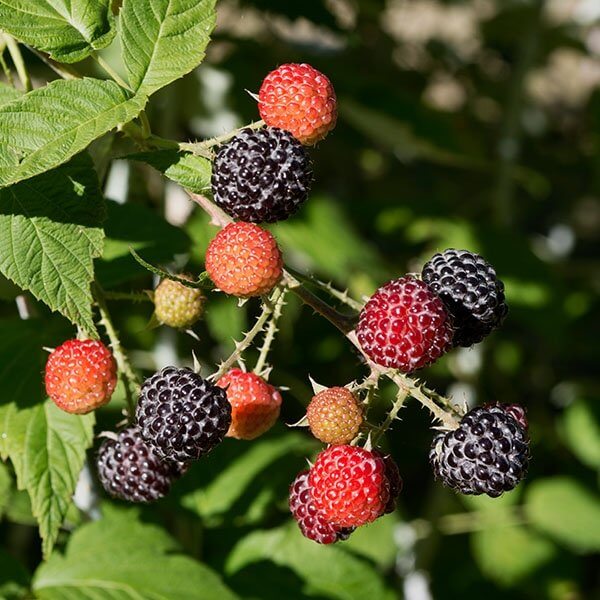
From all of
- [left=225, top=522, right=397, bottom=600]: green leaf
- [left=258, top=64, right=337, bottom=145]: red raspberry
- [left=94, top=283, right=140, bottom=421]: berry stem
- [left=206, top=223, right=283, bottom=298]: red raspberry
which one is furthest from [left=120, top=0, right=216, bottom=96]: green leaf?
[left=225, top=522, right=397, bottom=600]: green leaf

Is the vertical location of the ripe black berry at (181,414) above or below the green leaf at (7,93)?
below

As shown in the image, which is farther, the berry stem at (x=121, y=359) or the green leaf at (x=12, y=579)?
the green leaf at (x=12, y=579)

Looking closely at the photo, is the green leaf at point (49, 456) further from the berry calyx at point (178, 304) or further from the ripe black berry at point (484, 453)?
the ripe black berry at point (484, 453)

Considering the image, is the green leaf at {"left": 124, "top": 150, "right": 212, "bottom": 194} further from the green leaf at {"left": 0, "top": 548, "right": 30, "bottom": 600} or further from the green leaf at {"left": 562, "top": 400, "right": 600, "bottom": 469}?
the green leaf at {"left": 562, "top": 400, "right": 600, "bottom": 469}

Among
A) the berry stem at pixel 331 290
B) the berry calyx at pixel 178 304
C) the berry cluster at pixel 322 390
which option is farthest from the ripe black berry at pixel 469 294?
the berry calyx at pixel 178 304

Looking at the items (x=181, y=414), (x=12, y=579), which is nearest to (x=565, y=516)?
(x=12, y=579)

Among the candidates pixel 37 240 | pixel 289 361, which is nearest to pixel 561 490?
pixel 289 361

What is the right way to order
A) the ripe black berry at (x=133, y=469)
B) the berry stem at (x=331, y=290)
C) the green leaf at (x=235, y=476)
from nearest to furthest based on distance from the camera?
1. the berry stem at (x=331, y=290)
2. the ripe black berry at (x=133, y=469)
3. the green leaf at (x=235, y=476)

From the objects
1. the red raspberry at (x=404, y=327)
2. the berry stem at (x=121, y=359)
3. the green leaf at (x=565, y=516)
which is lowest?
the green leaf at (x=565, y=516)

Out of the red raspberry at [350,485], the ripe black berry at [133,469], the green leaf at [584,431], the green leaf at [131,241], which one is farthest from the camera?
the green leaf at [584,431]
